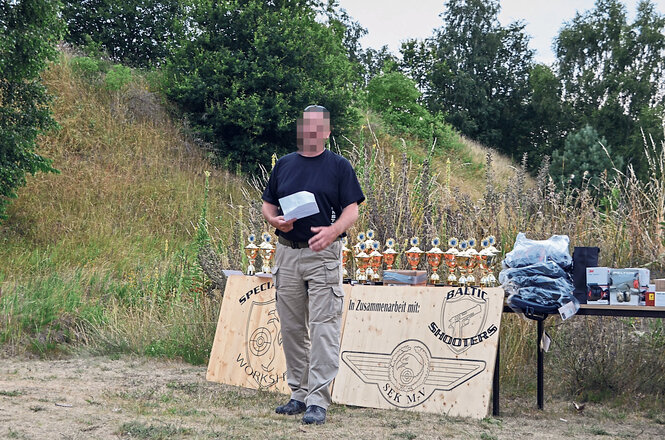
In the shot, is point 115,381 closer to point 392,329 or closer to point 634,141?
point 392,329

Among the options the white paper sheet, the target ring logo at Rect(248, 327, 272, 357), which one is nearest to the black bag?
the white paper sheet

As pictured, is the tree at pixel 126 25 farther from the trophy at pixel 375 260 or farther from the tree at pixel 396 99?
the trophy at pixel 375 260

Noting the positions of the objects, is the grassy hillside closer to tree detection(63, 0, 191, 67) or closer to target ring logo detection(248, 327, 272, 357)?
target ring logo detection(248, 327, 272, 357)

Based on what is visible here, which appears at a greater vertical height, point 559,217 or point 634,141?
point 634,141

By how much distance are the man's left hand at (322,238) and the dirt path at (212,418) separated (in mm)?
996

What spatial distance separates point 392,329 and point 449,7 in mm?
33949

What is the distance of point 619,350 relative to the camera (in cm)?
529

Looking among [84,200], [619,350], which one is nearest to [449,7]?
[84,200]

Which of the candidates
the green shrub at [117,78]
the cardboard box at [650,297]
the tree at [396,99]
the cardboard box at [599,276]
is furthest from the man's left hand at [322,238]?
the tree at [396,99]

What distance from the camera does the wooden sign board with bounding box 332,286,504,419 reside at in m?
4.42

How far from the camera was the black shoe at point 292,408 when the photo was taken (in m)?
4.26

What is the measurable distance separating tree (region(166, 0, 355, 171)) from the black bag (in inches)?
451

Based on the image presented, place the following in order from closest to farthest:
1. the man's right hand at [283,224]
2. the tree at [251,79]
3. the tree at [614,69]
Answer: the man's right hand at [283,224], the tree at [251,79], the tree at [614,69]

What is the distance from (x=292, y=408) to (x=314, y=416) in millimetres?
315
